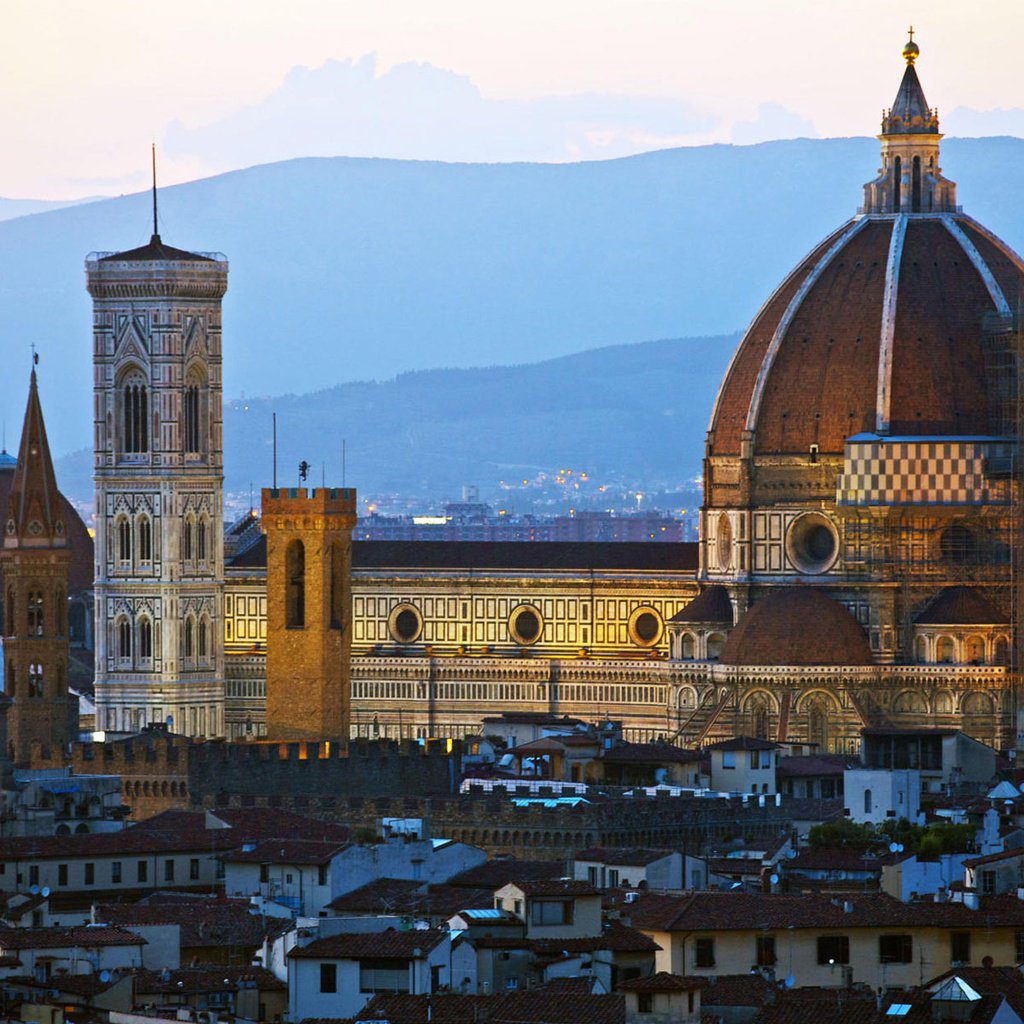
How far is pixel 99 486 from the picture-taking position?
13612 centimetres

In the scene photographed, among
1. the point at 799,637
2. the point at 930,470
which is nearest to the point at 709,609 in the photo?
the point at 799,637

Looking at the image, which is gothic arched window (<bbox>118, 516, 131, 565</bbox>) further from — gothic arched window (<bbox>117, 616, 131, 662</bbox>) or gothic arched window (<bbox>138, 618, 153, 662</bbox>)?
gothic arched window (<bbox>138, 618, 153, 662</bbox>)

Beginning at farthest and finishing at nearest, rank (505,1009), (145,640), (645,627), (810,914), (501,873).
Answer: (145,640) → (645,627) → (501,873) → (810,914) → (505,1009)

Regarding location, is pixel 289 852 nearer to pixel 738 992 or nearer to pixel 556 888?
pixel 556 888

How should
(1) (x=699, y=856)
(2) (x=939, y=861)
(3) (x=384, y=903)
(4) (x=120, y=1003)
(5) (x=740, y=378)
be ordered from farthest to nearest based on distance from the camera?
1. (5) (x=740, y=378)
2. (1) (x=699, y=856)
3. (2) (x=939, y=861)
4. (3) (x=384, y=903)
5. (4) (x=120, y=1003)

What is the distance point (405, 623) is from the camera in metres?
137

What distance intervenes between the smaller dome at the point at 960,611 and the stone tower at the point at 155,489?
822 inches

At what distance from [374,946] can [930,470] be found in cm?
6536

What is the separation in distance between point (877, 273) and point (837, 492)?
5.96m

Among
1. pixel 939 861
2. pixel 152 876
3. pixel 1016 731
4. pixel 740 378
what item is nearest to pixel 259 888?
pixel 152 876

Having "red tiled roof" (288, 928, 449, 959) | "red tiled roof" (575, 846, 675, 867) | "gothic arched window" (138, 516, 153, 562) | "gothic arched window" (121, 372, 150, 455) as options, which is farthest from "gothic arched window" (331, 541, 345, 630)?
"red tiled roof" (288, 928, 449, 959)

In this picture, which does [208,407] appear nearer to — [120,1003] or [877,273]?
[877,273]

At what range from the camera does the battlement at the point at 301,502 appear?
124 m

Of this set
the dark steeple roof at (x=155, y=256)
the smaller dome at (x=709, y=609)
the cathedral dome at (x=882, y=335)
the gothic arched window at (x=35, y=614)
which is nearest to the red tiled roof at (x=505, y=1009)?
the gothic arched window at (x=35, y=614)
